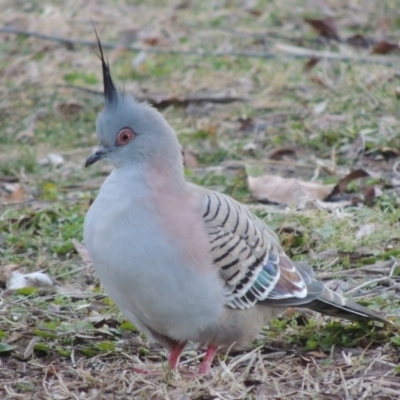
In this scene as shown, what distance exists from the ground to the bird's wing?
0.83 ft

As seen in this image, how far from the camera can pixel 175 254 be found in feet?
12.3

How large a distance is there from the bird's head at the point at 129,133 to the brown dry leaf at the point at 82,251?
1.32 m

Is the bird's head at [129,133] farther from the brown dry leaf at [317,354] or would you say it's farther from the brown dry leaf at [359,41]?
the brown dry leaf at [359,41]

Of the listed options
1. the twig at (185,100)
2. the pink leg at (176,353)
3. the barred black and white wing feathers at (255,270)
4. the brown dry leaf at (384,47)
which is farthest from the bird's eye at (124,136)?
the brown dry leaf at (384,47)

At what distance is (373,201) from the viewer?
5.89 m

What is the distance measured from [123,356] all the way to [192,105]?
4.21m

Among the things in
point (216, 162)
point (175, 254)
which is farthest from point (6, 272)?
point (216, 162)

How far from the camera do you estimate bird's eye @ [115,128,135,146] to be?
13.5ft

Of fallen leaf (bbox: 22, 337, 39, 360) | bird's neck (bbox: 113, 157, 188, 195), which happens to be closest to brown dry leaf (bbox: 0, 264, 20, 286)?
fallen leaf (bbox: 22, 337, 39, 360)

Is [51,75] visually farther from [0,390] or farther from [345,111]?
[0,390]

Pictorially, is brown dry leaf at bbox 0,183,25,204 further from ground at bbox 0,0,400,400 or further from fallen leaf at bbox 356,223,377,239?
fallen leaf at bbox 356,223,377,239

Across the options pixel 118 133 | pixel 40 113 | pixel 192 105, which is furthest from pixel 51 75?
pixel 118 133

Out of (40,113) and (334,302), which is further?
(40,113)

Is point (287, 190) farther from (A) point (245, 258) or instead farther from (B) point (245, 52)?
(B) point (245, 52)
